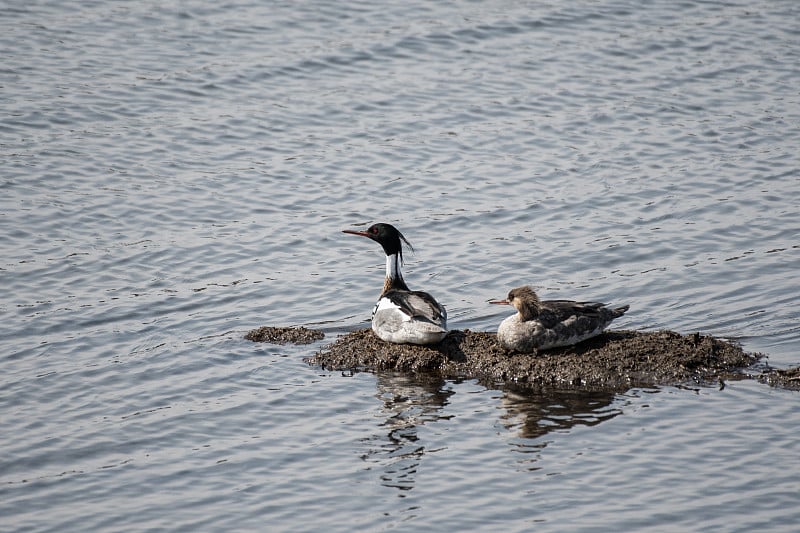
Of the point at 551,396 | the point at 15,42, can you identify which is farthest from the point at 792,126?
the point at 15,42

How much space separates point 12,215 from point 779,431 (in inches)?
428

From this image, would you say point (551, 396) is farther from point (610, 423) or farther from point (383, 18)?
point (383, 18)

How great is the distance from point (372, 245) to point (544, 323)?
5.48m

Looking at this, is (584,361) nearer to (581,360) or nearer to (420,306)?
(581,360)

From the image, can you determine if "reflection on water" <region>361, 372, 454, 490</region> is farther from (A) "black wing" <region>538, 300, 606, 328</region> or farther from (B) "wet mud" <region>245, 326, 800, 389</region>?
(A) "black wing" <region>538, 300, 606, 328</region>

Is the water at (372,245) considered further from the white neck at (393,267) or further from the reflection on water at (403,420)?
the white neck at (393,267)

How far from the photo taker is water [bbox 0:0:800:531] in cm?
922

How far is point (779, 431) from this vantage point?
9.75 metres

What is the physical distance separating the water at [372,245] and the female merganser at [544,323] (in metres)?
0.64

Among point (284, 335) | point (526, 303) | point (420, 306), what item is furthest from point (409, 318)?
point (284, 335)

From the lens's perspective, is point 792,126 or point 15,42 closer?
point 792,126

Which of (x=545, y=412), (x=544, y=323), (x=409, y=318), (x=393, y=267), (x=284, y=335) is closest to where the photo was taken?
(x=545, y=412)

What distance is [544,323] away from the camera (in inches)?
435

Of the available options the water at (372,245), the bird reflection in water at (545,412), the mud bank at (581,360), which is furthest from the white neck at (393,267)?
the bird reflection in water at (545,412)
